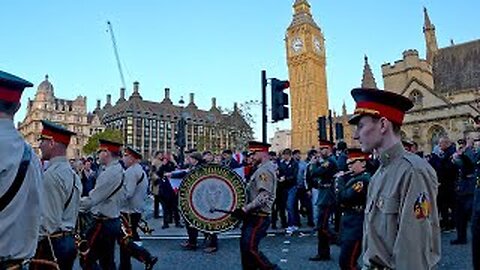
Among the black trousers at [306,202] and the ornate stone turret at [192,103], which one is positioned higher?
the ornate stone turret at [192,103]

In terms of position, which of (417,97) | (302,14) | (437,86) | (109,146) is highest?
(302,14)

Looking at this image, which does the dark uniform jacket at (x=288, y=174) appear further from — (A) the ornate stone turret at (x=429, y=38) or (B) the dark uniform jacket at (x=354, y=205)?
(A) the ornate stone turret at (x=429, y=38)

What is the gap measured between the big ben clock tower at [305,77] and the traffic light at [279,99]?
186ft

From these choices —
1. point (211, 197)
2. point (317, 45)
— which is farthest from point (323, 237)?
point (317, 45)

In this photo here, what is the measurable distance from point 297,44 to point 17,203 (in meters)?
70.8

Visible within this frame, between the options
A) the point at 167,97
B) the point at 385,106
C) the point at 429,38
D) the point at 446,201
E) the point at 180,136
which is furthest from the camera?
the point at 167,97

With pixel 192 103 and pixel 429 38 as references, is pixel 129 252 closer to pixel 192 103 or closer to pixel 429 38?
pixel 429 38

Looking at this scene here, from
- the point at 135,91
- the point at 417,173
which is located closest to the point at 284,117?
the point at 417,173

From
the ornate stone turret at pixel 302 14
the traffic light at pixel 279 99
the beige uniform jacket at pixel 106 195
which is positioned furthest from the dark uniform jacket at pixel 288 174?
the ornate stone turret at pixel 302 14

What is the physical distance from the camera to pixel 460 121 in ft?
150

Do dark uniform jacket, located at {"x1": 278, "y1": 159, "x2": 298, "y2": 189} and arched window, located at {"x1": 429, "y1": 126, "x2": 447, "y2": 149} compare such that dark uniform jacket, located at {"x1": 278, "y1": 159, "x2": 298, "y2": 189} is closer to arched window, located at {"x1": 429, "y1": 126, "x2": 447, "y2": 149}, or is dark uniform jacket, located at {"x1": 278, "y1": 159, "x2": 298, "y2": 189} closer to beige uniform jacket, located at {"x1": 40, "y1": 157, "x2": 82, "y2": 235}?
beige uniform jacket, located at {"x1": 40, "y1": 157, "x2": 82, "y2": 235}

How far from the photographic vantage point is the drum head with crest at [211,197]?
24.6 ft

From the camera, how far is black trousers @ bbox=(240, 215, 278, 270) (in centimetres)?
635

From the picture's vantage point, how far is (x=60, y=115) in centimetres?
9175
